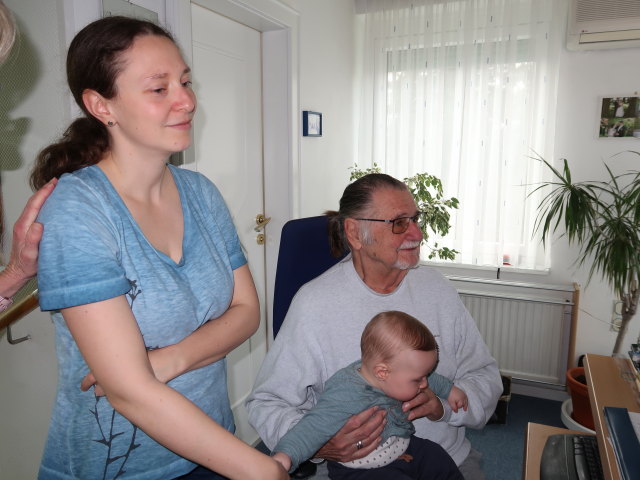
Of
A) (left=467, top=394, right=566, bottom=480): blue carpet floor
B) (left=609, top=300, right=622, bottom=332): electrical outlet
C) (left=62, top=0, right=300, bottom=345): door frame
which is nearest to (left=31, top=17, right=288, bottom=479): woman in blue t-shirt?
(left=62, top=0, right=300, bottom=345): door frame

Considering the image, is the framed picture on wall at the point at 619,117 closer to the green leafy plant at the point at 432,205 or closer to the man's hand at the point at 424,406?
the green leafy plant at the point at 432,205

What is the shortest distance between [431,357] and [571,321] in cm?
247

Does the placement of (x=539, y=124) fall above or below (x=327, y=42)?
below

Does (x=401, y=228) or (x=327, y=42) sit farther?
(x=327, y=42)

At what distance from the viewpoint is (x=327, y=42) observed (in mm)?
3398

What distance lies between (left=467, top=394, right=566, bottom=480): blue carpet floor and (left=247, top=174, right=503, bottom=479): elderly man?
118 centimetres

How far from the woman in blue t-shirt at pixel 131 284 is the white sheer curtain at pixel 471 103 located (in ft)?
9.43

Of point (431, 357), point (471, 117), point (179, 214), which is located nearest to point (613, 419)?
point (431, 357)

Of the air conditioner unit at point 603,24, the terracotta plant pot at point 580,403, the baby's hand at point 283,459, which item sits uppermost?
the air conditioner unit at point 603,24

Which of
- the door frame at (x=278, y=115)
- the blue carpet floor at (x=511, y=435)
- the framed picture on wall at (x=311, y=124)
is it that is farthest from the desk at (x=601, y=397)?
the framed picture on wall at (x=311, y=124)

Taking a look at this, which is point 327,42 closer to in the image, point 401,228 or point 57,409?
point 401,228

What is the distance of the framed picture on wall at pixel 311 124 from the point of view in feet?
10.1

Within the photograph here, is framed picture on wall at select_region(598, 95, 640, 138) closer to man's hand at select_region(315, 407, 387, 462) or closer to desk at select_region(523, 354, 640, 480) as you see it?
desk at select_region(523, 354, 640, 480)

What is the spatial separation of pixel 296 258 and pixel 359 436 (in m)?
Answer: 0.61
